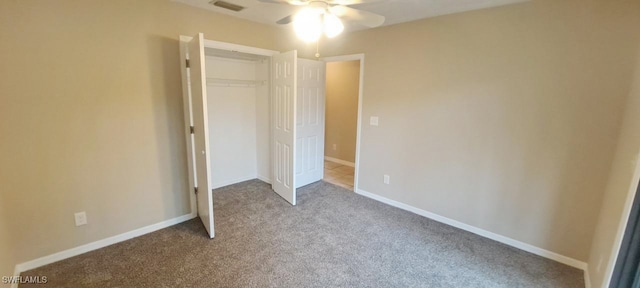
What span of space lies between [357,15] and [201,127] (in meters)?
1.77

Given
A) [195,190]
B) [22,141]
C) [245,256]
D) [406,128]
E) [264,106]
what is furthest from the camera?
[264,106]

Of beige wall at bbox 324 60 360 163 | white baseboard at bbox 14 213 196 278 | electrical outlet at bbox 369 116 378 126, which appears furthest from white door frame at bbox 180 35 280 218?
beige wall at bbox 324 60 360 163

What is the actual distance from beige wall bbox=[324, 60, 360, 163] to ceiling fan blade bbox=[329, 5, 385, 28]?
316 cm

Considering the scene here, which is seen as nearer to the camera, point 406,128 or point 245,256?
point 245,256

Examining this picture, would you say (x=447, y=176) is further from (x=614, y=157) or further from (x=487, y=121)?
(x=614, y=157)

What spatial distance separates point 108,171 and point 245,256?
5.07 feet

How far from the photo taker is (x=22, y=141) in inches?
81.5

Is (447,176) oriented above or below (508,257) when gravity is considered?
above

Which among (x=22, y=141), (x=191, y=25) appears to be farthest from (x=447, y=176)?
(x=22, y=141)

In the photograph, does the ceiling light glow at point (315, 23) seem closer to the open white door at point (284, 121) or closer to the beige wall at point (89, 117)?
the open white door at point (284, 121)

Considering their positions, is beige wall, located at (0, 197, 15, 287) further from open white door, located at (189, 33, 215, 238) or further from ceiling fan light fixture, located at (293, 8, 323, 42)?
ceiling fan light fixture, located at (293, 8, 323, 42)

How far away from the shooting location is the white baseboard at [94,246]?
2188 mm

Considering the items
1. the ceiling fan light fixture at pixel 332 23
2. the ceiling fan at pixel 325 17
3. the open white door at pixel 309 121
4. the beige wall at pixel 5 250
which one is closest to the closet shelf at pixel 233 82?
the open white door at pixel 309 121

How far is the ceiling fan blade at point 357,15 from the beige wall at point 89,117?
1.79 meters
